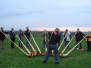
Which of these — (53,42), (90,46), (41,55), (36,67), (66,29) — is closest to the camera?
(36,67)

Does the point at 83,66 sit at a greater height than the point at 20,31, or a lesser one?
lesser

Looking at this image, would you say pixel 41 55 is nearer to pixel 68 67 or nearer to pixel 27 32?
pixel 68 67

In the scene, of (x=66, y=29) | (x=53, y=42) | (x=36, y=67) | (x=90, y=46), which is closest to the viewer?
(x=36, y=67)

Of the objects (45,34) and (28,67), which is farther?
(45,34)

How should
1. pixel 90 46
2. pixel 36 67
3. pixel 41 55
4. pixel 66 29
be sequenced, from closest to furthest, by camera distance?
pixel 36 67 → pixel 41 55 → pixel 90 46 → pixel 66 29

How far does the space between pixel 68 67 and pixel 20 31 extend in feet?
34.4

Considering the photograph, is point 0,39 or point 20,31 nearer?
point 0,39

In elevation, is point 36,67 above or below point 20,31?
below

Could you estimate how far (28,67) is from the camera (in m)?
10.2

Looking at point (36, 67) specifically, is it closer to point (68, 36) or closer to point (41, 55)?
point (41, 55)

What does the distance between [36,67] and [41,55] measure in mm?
4257

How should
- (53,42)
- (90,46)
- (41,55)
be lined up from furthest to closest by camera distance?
(90,46), (41,55), (53,42)

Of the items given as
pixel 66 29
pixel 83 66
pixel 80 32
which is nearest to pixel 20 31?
pixel 66 29

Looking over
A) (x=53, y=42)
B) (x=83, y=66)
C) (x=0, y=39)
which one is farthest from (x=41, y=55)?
(x=0, y=39)
